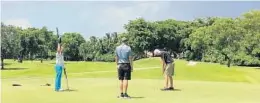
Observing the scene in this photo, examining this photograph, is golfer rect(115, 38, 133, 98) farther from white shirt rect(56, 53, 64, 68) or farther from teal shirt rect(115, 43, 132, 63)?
white shirt rect(56, 53, 64, 68)

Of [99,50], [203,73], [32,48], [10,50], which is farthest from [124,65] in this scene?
[99,50]

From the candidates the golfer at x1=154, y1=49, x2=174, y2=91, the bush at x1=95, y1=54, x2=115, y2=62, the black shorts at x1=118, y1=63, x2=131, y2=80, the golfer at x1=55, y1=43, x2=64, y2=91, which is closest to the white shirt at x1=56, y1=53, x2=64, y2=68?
the golfer at x1=55, y1=43, x2=64, y2=91

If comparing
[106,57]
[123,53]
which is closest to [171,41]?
[106,57]

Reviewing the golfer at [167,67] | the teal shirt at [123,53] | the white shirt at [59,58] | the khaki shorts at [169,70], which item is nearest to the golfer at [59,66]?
the white shirt at [59,58]

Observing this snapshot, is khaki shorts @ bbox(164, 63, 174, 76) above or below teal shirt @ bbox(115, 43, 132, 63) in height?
below

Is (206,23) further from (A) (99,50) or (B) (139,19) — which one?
(A) (99,50)

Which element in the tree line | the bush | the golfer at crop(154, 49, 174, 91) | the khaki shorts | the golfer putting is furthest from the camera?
the bush

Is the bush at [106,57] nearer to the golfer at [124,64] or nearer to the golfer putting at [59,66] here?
the golfer putting at [59,66]

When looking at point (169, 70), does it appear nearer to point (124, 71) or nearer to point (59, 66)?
point (124, 71)

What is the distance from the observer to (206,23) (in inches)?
4953

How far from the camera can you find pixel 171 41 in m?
121

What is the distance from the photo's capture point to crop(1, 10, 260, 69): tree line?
8606 centimetres

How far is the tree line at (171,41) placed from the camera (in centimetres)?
8606

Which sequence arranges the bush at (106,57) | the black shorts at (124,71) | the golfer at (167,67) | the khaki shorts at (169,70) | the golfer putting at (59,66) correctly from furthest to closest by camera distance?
the bush at (106,57) < the khaki shorts at (169,70) < the golfer at (167,67) < the golfer putting at (59,66) < the black shorts at (124,71)
